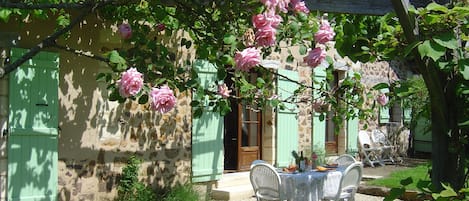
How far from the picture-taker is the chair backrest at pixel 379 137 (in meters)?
11.3

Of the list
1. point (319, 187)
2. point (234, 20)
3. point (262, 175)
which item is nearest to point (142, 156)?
point (262, 175)

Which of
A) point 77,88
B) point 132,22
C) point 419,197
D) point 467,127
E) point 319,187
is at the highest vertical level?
point 132,22

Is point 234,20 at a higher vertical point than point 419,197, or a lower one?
higher

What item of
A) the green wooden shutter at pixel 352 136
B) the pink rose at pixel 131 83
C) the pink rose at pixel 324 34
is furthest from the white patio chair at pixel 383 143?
the pink rose at pixel 131 83

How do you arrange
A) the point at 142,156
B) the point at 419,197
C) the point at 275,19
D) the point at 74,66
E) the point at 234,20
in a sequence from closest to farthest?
the point at 419,197, the point at 275,19, the point at 234,20, the point at 74,66, the point at 142,156

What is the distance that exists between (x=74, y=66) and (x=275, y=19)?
3676mm

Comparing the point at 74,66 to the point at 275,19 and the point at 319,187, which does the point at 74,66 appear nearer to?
the point at 319,187

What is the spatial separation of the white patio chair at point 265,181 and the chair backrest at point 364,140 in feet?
18.6

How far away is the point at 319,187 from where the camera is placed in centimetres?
554

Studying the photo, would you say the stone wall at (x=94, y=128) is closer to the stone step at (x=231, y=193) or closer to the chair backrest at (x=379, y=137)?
the stone step at (x=231, y=193)

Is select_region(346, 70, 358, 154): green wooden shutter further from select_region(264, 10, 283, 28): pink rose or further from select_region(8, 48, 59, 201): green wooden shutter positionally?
select_region(264, 10, 283, 28): pink rose

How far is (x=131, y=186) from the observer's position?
6188 mm

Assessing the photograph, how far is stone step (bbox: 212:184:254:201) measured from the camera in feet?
23.5

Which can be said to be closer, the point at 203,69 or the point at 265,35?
the point at 265,35
